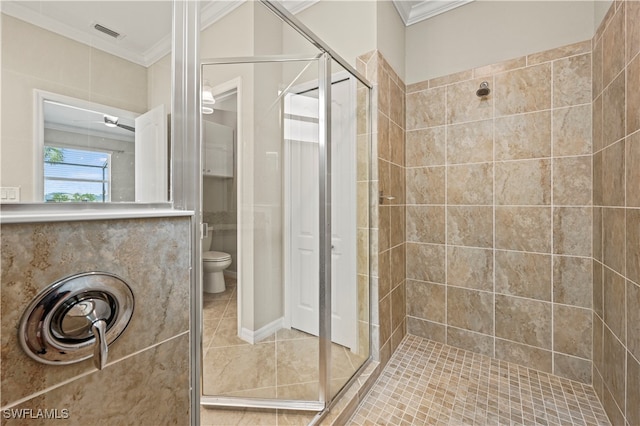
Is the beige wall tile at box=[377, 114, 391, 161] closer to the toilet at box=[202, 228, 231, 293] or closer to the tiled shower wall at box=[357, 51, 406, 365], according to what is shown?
the tiled shower wall at box=[357, 51, 406, 365]

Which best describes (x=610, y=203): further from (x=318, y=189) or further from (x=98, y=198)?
(x=98, y=198)

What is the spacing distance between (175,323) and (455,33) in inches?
→ 98.9

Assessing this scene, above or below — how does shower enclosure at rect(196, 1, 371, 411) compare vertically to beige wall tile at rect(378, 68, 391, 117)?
below

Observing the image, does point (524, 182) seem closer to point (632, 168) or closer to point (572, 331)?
point (632, 168)

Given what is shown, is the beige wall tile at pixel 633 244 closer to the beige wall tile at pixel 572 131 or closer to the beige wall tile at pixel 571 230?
the beige wall tile at pixel 571 230

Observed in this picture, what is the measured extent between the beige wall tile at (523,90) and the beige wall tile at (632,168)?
2.22 feet

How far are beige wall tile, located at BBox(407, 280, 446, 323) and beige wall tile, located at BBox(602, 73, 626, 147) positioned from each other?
1.31 metres

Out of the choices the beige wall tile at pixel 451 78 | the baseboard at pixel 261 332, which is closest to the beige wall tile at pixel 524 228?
the beige wall tile at pixel 451 78

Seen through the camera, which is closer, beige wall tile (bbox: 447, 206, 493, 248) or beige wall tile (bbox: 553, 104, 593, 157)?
beige wall tile (bbox: 553, 104, 593, 157)

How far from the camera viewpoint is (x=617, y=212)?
1295 mm

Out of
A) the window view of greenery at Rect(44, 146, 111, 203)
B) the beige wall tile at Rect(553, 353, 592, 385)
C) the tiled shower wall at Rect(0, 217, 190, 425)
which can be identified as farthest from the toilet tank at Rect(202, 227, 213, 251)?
the beige wall tile at Rect(553, 353, 592, 385)

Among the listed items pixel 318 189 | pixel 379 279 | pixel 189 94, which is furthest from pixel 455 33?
pixel 189 94

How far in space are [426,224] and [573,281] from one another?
3.03 ft

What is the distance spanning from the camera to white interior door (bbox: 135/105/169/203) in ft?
2.23
